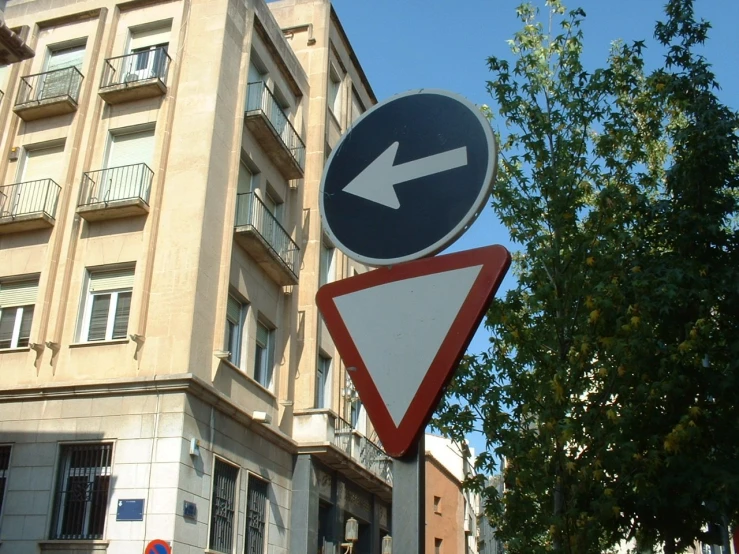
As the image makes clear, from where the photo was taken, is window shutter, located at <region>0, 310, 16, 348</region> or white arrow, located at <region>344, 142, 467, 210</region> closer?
white arrow, located at <region>344, 142, 467, 210</region>

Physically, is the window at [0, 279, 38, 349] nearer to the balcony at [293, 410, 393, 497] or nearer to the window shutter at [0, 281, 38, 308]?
the window shutter at [0, 281, 38, 308]

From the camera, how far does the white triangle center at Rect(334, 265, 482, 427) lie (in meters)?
2.61

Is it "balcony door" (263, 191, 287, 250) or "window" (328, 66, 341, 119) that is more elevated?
"window" (328, 66, 341, 119)

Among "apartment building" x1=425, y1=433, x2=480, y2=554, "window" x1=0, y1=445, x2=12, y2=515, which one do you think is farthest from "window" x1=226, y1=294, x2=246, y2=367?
"apartment building" x1=425, y1=433, x2=480, y2=554

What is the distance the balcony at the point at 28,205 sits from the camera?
59.2 ft

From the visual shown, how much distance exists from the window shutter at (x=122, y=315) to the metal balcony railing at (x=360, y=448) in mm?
7063

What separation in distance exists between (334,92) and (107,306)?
1366 centimetres

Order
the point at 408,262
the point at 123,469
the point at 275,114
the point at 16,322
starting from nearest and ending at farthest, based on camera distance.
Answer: the point at 408,262 → the point at 123,469 → the point at 16,322 → the point at 275,114

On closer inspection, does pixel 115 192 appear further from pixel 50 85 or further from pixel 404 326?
pixel 404 326

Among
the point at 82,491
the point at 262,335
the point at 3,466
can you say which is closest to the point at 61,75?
the point at 262,335

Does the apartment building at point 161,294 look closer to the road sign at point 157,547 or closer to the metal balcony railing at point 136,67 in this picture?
the metal balcony railing at point 136,67

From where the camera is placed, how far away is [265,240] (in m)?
19.5

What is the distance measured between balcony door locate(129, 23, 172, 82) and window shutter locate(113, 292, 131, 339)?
524 centimetres

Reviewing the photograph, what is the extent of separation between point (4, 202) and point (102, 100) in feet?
10.9
